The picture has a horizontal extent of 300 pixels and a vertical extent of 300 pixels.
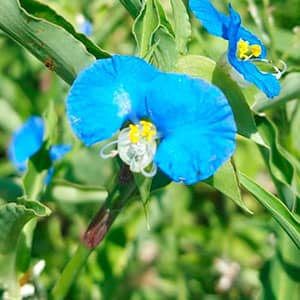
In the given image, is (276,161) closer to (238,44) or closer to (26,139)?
(238,44)

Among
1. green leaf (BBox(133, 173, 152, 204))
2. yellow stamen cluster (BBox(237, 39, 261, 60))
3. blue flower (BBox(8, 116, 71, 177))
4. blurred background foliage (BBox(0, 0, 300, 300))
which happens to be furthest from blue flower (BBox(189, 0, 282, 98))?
blue flower (BBox(8, 116, 71, 177))

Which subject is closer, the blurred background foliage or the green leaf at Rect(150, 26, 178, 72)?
the green leaf at Rect(150, 26, 178, 72)

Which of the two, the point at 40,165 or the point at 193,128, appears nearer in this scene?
the point at 193,128

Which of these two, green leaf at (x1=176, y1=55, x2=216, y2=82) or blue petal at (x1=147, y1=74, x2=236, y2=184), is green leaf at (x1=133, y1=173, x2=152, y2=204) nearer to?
blue petal at (x1=147, y1=74, x2=236, y2=184)

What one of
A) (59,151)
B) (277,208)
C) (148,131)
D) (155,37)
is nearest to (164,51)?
(155,37)

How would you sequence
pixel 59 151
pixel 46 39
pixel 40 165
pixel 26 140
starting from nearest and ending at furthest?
pixel 46 39
pixel 40 165
pixel 59 151
pixel 26 140

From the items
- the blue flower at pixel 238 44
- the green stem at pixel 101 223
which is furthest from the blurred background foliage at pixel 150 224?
the blue flower at pixel 238 44

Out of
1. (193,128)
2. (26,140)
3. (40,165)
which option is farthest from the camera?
(26,140)
